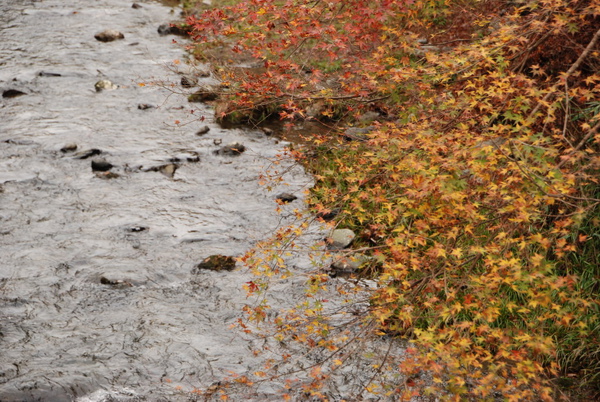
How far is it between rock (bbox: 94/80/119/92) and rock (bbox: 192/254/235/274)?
216 inches

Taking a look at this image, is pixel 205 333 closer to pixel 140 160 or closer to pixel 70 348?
pixel 70 348

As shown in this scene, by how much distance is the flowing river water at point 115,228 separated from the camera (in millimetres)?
5590

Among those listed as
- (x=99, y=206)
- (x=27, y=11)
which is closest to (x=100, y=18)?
(x=27, y=11)

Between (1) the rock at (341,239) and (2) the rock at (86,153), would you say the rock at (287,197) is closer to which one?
(1) the rock at (341,239)

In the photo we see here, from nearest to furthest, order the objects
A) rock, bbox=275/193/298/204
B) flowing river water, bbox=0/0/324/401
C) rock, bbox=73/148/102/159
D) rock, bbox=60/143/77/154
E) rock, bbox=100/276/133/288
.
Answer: flowing river water, bbox=0/0/324/401
rock, bbox=100/276/133/288
rock, bbox=275/193/298/204
rock, bbox=73/148/102/159
rock, bbox=60/143/77/154

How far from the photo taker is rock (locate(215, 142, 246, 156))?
9.39 m

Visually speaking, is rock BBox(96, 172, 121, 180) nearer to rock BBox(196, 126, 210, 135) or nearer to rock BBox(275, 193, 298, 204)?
rock BBox(196, 126, 210, 135)

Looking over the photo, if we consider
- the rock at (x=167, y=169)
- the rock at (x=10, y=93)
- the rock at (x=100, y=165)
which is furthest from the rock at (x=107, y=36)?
the rock at (x=167, y=169)

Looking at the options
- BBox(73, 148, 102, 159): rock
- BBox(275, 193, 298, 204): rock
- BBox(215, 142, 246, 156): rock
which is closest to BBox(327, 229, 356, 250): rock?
BBox(275, 193, 298, 204): rock

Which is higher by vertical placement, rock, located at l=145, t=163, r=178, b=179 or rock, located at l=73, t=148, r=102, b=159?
rock, located at l=145, t=163, r=178, b=179

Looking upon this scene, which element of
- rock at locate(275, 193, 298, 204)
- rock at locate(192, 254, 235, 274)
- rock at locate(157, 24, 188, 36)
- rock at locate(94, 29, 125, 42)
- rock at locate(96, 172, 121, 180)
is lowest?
rock at locate(94, 29, 125, 42)

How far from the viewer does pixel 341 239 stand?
7.27 m

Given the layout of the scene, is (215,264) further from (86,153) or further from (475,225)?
(86,153)

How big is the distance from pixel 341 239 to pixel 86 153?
4204 mm
